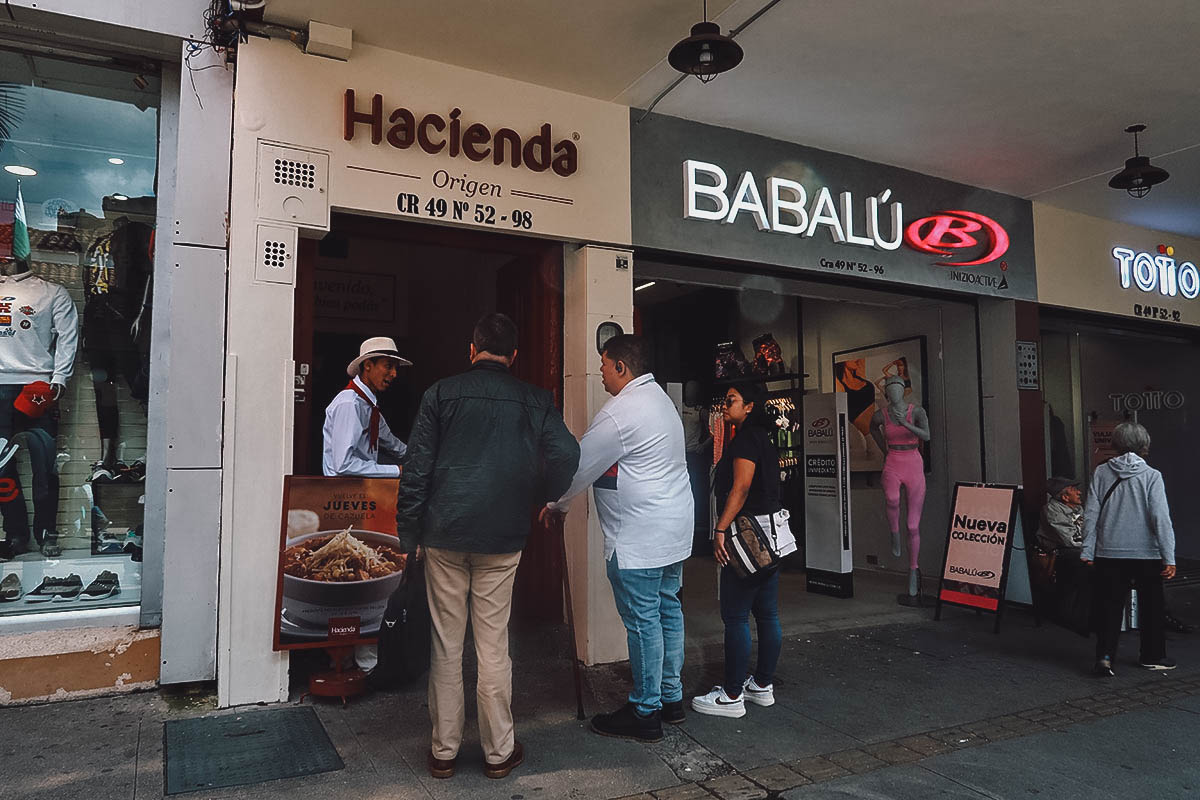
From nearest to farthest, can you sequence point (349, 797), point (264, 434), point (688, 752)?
point (349, 797) < point (688, 752) < point (264, 434)

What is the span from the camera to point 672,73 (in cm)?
505

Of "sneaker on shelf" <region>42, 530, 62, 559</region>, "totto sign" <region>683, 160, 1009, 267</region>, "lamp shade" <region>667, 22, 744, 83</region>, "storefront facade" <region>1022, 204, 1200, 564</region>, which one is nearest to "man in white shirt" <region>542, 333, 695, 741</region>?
"lamp shade" <region>667, 22, 744, 83</region>

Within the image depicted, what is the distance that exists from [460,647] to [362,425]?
161cm

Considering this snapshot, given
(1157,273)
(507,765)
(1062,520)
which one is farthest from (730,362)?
(507,765)

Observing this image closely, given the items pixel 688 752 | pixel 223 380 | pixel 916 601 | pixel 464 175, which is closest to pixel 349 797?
pixel 688 752

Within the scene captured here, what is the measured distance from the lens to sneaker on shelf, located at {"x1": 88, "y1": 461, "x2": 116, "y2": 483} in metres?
4.51

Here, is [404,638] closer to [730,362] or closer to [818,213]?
[818,213]

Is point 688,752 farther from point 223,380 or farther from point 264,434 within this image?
point 223,380

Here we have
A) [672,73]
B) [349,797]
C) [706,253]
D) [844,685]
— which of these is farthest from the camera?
[706,253]

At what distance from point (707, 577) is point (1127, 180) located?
509 cm

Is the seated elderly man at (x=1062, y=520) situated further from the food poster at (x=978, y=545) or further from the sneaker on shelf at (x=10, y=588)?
the sneaker on shelf at (x=10, y=588)

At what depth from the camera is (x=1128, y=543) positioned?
4.93 meters

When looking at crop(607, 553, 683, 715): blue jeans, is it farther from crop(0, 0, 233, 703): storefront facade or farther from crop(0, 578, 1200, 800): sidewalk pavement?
crop(0, 0, 233, 703): storefront facade

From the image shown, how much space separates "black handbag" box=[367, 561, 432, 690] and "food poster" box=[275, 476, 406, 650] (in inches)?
2.6
